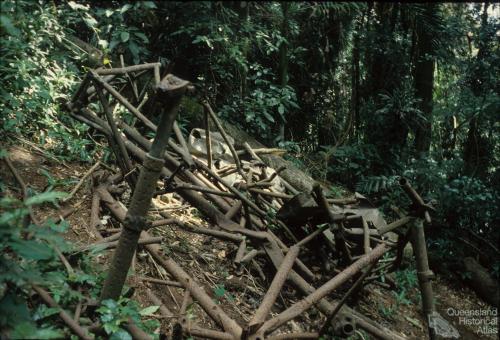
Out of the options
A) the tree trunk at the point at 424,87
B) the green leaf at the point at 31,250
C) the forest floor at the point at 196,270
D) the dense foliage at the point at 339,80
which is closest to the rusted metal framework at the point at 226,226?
the forest floor at the point at 196,270

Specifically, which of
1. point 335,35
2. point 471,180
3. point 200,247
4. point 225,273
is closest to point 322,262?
point 225,273

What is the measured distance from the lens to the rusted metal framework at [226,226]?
5.39ft

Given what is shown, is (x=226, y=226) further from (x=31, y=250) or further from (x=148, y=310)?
(x=31, y=250)

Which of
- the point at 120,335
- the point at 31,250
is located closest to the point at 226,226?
the point at 120,335

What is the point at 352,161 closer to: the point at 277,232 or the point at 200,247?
the point at 277,232

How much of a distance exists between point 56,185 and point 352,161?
5409 mm

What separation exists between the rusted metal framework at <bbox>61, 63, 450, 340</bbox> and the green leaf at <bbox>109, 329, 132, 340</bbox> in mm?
160

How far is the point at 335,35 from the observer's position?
324 inches

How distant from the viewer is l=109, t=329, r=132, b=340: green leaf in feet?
5.47

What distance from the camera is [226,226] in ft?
9.41

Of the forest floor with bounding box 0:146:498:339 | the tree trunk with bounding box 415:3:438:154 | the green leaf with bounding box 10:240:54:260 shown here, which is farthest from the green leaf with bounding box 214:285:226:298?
the tree trunk with bounding box 415:3:438:154

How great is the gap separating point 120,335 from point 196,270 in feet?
4.41

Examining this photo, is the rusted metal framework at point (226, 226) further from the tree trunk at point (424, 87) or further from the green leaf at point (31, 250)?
the tree trunk at point (424, 87)

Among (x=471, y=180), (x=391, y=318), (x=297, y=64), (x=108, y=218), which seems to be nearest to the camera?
(x=108, y=218)
